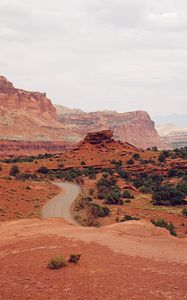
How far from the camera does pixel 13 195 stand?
4403 centimetres

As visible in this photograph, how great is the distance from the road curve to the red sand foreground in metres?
14.1

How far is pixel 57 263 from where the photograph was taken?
13.3 m

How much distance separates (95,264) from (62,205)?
93.9 feet

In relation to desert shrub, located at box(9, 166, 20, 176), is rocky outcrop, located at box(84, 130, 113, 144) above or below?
above

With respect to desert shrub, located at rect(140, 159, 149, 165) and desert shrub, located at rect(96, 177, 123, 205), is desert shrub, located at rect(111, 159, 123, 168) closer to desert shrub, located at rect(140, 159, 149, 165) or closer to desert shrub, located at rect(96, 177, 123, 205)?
desert shrub, located at rect(140, 159, 149, 165)

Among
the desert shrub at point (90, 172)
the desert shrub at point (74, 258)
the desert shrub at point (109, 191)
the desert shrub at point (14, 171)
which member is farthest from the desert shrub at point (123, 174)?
the desert shrub at point (74, 258)

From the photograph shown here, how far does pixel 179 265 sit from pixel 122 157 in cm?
6959

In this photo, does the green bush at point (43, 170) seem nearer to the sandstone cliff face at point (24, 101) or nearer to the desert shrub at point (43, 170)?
the desert shrub at point (43, 170)

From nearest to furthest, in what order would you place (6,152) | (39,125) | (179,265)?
(179,265) → (6,152) → (39,125)

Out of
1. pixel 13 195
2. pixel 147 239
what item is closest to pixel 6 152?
pixel 13 195

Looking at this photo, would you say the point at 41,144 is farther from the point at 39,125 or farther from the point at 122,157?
the point at 122,157

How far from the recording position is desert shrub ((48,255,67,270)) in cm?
1326

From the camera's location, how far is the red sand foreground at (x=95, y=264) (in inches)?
446

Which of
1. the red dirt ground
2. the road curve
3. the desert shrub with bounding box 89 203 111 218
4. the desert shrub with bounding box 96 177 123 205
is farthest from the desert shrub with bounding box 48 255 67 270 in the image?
the desert shrub with bounding box 96 177 123 205
